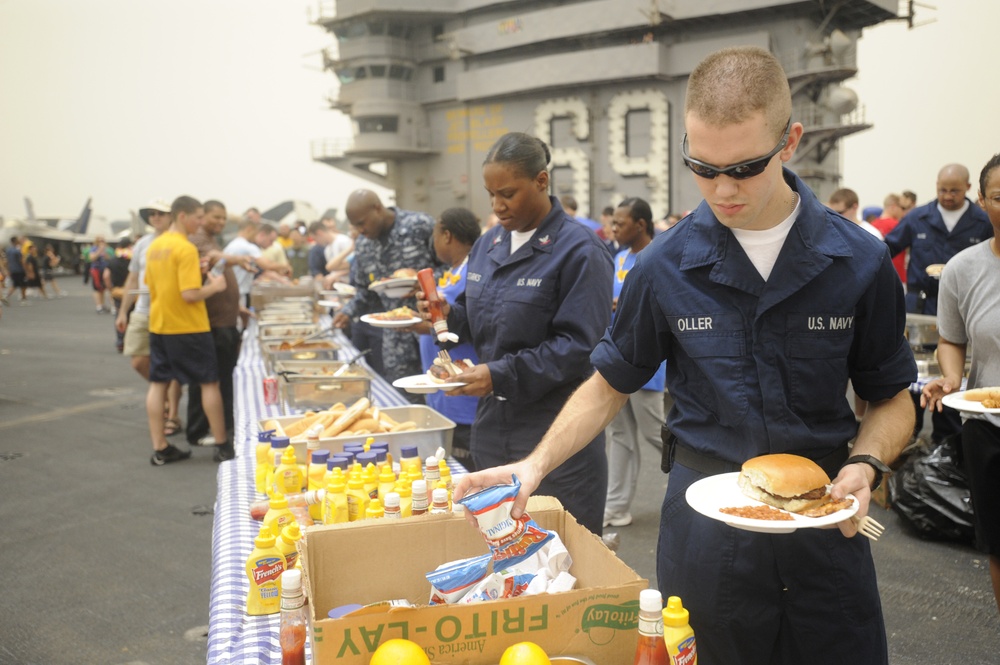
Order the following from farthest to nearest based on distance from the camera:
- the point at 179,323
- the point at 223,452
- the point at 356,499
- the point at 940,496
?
the point at 223,452, the point at 179,323, the point at 940,496, the point at 356,499

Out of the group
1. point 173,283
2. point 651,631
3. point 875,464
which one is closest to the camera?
point 651,631

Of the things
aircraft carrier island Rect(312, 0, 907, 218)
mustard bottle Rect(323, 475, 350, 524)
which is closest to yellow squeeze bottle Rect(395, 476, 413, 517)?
mustard bottle Rect(323, 475, 350, 524)

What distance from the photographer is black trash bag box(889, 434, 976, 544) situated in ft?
15.0

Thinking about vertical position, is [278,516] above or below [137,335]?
above

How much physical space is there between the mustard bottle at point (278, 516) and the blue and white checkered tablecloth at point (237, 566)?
0.18 metres

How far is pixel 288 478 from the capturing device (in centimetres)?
266

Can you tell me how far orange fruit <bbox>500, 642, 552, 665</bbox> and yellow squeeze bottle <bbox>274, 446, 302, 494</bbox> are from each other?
1.48 meters

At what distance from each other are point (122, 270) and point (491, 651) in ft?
50.1

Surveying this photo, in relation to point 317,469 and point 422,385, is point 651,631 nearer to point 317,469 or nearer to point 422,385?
point 317,469

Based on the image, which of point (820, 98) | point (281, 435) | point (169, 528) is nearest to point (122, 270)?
point (169, 528)

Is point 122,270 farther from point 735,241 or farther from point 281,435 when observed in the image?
point 735,241

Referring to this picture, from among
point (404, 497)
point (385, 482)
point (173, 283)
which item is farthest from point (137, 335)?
point (404, 497)

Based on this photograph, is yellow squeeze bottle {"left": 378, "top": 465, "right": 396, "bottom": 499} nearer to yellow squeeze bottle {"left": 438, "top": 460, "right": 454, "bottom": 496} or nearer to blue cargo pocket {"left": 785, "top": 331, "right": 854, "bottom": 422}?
yellow squeeze bottle {"left": 438, "top": 460, "right": 454, "bottom": 496}

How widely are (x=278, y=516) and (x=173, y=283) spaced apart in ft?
14.7
